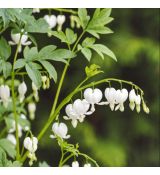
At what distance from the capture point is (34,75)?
1.75 metres

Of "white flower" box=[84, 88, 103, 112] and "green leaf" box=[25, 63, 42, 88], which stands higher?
"green leaf" box=[25, 63, 42, 88]

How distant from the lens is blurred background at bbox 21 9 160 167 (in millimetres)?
4074

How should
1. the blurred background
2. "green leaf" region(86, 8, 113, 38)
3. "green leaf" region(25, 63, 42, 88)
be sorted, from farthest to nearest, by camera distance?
the blurred background, "green leaf" region(86, 8, 113, 38), "green leaf" region(25, 63, 42, 88)

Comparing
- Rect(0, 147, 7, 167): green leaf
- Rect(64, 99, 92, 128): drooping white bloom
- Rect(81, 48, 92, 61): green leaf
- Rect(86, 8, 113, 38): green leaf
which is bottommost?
Rect(0, 147, 7, 167): green leaf

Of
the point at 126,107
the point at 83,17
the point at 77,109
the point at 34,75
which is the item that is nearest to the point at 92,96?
the point at 77,109

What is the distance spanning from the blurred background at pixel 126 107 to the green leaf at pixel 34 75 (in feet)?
7.33

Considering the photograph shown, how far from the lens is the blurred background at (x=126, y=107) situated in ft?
13.4

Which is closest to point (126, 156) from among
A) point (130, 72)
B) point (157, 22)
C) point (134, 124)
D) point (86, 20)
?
point (134, 124)

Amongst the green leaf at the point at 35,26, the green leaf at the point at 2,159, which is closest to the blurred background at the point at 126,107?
the green leaf at the point at 35,26

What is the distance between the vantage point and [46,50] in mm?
1812

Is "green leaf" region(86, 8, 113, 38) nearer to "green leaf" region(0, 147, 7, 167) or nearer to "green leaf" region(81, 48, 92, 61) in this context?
"green leaf" region(81, 48, 92, 61)

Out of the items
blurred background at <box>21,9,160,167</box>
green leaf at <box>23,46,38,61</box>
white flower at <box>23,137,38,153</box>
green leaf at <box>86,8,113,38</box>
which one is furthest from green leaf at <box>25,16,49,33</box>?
blurred background at <box>21,9,160,167</box>

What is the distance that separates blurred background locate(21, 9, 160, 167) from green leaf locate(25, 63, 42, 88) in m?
2.23
